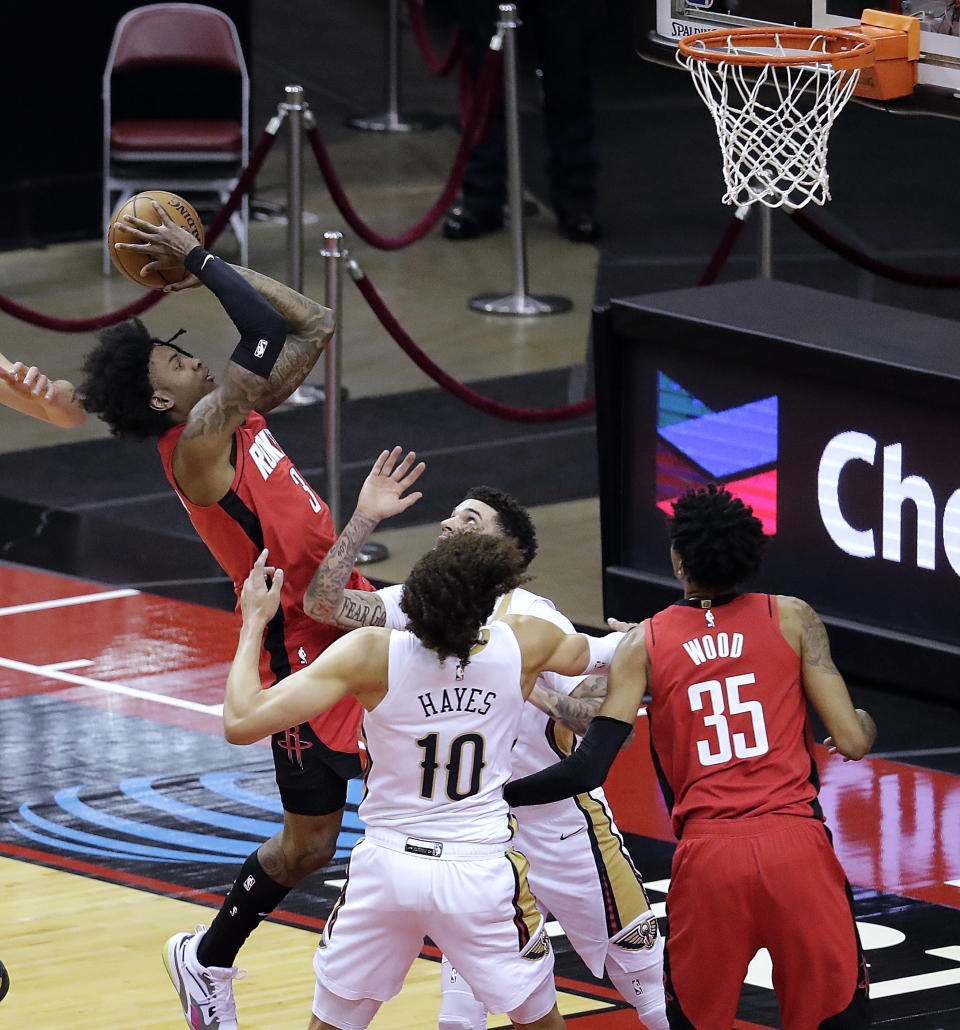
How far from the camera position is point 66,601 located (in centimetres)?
882

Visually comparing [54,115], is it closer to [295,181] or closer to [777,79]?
[295,181]

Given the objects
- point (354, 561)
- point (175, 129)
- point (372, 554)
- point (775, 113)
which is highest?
→ point (775, 113)

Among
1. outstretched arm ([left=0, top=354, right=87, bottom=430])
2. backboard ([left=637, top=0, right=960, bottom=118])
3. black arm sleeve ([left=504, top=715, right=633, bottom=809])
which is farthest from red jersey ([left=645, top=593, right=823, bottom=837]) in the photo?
backboard ([left=637, top=0, right=960, bottom=118])

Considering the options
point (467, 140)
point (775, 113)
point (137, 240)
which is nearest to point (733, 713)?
point (137, 240)

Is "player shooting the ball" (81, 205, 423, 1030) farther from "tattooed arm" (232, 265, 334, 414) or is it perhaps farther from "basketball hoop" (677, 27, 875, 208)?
"basketball hoop" (677, 27, 875, 208)

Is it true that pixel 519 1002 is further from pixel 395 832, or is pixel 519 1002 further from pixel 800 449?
pixel 800 449

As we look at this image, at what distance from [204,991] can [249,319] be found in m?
1.66

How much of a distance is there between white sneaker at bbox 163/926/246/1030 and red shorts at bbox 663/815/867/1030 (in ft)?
4.26

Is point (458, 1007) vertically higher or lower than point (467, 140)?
lower

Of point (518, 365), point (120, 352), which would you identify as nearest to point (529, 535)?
point (120, 352)

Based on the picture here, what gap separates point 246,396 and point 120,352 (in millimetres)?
360

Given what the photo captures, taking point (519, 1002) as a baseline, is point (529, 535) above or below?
above

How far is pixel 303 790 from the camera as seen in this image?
5.44 m

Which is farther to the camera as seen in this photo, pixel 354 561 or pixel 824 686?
pixel 354 561
